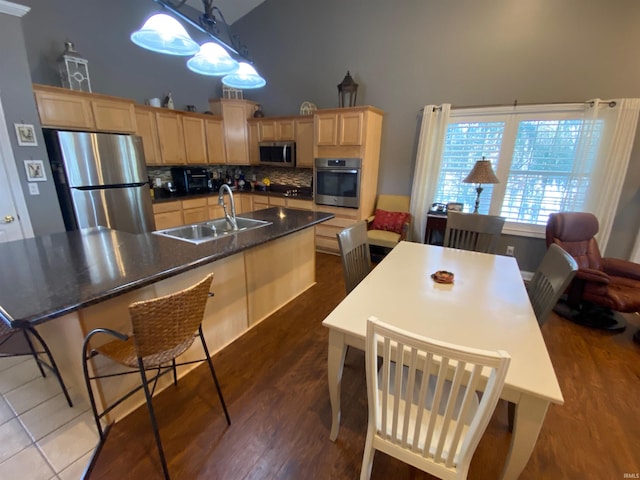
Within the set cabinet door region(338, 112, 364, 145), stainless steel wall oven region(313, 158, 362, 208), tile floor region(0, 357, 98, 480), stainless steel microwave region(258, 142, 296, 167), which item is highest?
cabinet door region(338, 112, 364, 145)

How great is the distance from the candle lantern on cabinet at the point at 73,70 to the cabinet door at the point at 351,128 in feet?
9.71

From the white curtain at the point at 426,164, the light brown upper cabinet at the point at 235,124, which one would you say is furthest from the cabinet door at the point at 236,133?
the white curtain at the point at 426,164

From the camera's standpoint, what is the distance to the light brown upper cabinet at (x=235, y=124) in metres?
4.62

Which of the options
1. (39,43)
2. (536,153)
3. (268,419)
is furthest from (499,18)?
(39,43)

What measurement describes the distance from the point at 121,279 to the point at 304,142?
3486 millimetres

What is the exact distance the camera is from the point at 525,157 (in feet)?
10.8

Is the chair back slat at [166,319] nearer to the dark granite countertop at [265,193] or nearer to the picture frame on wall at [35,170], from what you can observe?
the picture frame on wall at [35,170]

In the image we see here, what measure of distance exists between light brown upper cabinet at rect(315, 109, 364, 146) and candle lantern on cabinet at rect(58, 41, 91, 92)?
106 inches

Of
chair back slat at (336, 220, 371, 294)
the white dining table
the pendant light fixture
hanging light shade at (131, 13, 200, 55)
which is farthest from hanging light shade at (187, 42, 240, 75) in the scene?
the white dining table

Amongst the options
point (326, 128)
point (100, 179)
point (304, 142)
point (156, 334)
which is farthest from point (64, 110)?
point (156, 334)

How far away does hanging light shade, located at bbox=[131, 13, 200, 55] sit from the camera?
57.9 inches

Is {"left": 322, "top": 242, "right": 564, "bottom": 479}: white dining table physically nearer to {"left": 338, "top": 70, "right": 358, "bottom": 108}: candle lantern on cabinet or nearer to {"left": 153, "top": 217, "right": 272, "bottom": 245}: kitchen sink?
{"left": 153, "top": 217, "right": 272, "bottom": 245}: kitchen sink

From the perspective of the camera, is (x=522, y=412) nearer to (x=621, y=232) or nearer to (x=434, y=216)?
(x=434, y=216)

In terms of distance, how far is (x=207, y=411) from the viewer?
1642 mm
